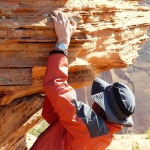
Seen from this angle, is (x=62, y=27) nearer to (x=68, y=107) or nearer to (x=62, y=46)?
(x=62, y=46)

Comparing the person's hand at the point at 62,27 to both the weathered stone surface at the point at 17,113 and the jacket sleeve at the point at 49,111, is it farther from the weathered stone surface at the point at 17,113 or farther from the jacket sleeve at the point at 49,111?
the weathered stone surface at the point at 17,113

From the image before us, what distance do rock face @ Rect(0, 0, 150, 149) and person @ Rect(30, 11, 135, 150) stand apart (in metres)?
0.16

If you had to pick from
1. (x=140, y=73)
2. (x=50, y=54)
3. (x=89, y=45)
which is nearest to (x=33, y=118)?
(x=89, y=45)

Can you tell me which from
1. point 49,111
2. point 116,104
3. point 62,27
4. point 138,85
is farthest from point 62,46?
point 138,85

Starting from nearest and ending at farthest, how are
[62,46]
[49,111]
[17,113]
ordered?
[62,46] → [49,111] → [17,113]

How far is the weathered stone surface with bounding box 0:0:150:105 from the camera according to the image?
2902 millimetres

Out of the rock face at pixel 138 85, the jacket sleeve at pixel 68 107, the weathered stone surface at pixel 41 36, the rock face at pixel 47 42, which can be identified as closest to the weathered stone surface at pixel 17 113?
the rock face at pixel 47 42

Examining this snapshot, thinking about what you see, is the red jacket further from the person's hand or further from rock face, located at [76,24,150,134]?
rock face, located at [76,24,150,134]

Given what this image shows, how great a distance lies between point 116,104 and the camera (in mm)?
2830

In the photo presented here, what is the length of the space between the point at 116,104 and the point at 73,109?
1.14ft

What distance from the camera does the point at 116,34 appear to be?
3.98m

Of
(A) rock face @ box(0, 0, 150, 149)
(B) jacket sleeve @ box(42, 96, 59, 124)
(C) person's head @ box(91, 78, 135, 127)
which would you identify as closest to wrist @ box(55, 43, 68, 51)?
(A) rock face @ box(0, 0, 150, 149)

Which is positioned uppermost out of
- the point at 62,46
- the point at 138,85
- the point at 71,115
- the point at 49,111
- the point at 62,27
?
the point at 62,27

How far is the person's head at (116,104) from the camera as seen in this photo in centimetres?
281
